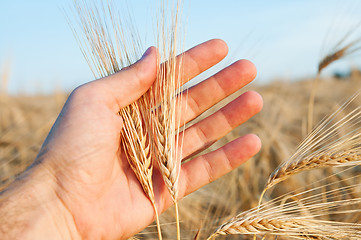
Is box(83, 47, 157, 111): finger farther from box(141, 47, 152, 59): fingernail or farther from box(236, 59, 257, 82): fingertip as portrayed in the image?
box(236, 59, 257, 82): fingertip

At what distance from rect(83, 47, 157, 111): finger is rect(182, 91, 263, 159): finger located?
1.28 ft

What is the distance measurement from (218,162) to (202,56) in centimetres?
52

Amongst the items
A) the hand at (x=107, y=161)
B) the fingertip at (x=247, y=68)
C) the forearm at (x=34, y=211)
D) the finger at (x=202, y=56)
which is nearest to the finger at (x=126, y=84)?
the hand at (x=107, y=161)

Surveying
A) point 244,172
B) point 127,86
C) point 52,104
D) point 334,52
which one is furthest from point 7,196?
point 52,104

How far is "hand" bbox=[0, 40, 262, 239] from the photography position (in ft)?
4.23

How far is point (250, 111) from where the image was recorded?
171 cm

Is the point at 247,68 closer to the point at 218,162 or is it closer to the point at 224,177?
the point at 218,162

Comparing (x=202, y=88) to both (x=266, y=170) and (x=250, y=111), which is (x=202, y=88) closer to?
(x=250, y=111)

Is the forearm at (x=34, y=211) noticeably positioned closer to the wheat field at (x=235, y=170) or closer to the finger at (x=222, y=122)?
the wheat field at (x=235, y=170)

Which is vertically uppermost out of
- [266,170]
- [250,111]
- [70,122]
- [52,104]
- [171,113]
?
[52,104]

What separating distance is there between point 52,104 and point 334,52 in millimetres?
3219

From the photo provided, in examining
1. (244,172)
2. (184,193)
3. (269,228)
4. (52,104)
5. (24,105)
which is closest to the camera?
(269,228)

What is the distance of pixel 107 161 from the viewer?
4.42ft

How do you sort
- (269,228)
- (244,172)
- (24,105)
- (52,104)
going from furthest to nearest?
(52,104) → (24,105) → (244,172) → (269,228)
